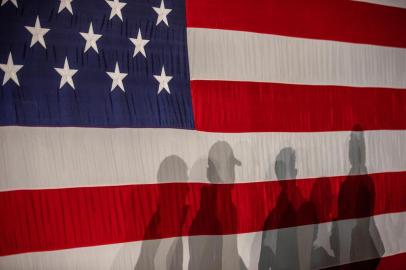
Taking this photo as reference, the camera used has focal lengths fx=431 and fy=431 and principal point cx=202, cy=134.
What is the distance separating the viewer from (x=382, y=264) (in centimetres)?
238

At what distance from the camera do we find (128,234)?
5.79ft

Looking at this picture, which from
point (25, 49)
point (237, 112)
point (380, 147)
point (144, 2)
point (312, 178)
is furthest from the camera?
point (380, 147)

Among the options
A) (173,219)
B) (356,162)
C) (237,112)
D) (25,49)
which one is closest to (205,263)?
(173,219)

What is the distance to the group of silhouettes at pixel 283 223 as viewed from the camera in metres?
1.85

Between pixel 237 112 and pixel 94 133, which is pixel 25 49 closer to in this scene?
pixel 94 133

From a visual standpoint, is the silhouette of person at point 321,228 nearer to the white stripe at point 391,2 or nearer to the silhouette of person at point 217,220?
the silhouette of person at point 217,220

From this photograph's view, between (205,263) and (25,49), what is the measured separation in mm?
1156

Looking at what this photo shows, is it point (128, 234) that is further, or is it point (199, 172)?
point (199, 172)

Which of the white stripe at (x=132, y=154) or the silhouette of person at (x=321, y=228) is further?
the silhouette of person at (x=321, y=228)

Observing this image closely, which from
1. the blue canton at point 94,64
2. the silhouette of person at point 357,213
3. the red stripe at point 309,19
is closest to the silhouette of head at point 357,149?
the silhouette of person at point 357,213

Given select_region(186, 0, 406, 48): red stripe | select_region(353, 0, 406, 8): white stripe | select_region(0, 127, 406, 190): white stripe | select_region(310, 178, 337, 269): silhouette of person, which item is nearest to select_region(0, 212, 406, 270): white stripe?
select_region(310, 178, 337, 269): silhouette of person

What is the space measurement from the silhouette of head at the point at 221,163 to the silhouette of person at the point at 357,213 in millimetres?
666

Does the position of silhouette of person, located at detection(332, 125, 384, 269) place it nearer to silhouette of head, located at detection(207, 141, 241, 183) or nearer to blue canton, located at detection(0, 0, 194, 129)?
silhouette of head, located at detection(207, 141, 241, 183)

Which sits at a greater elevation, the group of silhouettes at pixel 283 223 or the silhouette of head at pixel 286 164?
the silhouette of head at pixel 286 164
